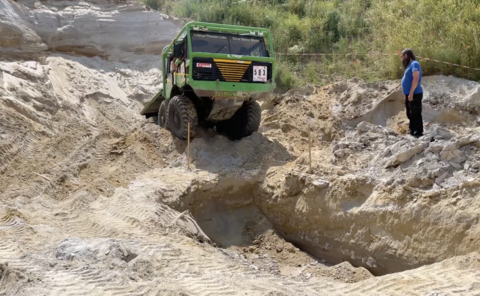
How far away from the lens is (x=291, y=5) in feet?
59.7

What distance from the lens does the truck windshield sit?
8891mm

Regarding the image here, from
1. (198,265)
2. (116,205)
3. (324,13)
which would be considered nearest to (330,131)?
(116,205)

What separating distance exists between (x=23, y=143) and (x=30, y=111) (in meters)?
1.54

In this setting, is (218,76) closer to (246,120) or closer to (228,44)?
(228,44)

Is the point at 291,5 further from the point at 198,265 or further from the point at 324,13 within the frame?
the point at 198,265

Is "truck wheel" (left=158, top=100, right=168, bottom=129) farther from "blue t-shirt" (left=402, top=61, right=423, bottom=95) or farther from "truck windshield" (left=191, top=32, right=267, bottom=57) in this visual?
"blue t-shirt" (left=402, top=61, right=423, bottom=95)

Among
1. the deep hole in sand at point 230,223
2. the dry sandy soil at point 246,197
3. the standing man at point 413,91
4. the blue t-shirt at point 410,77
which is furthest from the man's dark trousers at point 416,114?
the deep hole in sand at point 230,223

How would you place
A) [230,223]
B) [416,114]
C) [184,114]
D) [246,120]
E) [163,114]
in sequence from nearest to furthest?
[416,114], [230,223], [184,114], [246,120], [163,114]

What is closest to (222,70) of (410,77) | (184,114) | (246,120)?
(184,114)

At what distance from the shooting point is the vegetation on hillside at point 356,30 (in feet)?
33.3

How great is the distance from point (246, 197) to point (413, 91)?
10.7 ft

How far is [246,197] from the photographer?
8.20 m

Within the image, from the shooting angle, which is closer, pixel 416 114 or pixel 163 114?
pixel 416 114

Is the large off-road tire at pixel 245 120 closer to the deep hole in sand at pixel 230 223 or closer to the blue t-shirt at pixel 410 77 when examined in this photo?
the deep hole in sand at pixel 230 223
